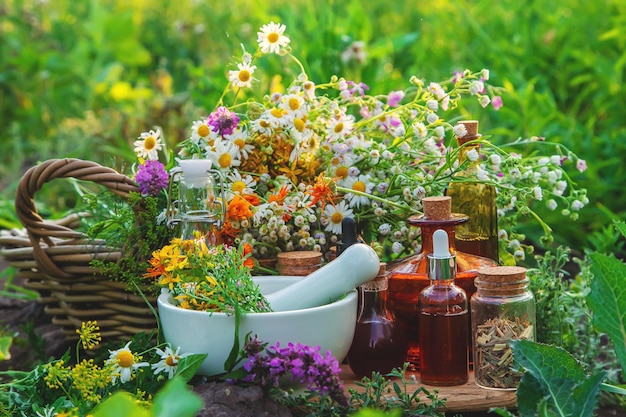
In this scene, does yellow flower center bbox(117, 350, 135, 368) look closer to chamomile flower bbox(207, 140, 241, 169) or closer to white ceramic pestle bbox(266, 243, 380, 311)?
white ceramic pestle bbox(266, 243, 380, 311)

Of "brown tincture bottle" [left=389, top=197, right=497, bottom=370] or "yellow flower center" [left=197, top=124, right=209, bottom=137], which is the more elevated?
"yellow flower center" [left=197, top=124, right=209, bottom=137]

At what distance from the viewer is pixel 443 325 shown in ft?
5.20

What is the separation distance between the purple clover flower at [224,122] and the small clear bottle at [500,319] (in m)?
0.62

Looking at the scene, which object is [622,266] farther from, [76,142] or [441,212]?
[76,142]

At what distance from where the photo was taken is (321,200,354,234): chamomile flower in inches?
71.0

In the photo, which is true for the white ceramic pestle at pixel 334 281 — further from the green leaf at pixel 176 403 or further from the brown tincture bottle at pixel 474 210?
the green leaf at pixel 176 403

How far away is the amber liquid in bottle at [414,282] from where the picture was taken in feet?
5.50

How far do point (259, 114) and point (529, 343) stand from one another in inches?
31.0

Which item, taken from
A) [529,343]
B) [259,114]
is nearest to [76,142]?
[259,114]

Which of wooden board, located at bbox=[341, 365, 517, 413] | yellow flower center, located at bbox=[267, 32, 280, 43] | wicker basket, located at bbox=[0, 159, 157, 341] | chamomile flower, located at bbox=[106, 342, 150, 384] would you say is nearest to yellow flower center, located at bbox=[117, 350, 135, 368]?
chamomile flower, located at bbox=[106, 342, 150, 384]

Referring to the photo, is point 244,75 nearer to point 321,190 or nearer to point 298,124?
point 298,124

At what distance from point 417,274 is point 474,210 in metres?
0.21

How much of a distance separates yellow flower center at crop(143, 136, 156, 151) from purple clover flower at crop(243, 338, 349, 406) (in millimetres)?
585

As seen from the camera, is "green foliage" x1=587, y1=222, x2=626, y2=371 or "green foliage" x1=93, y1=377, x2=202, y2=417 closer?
"green foliage" x1=93, y1=377, x2=202, y2=417
